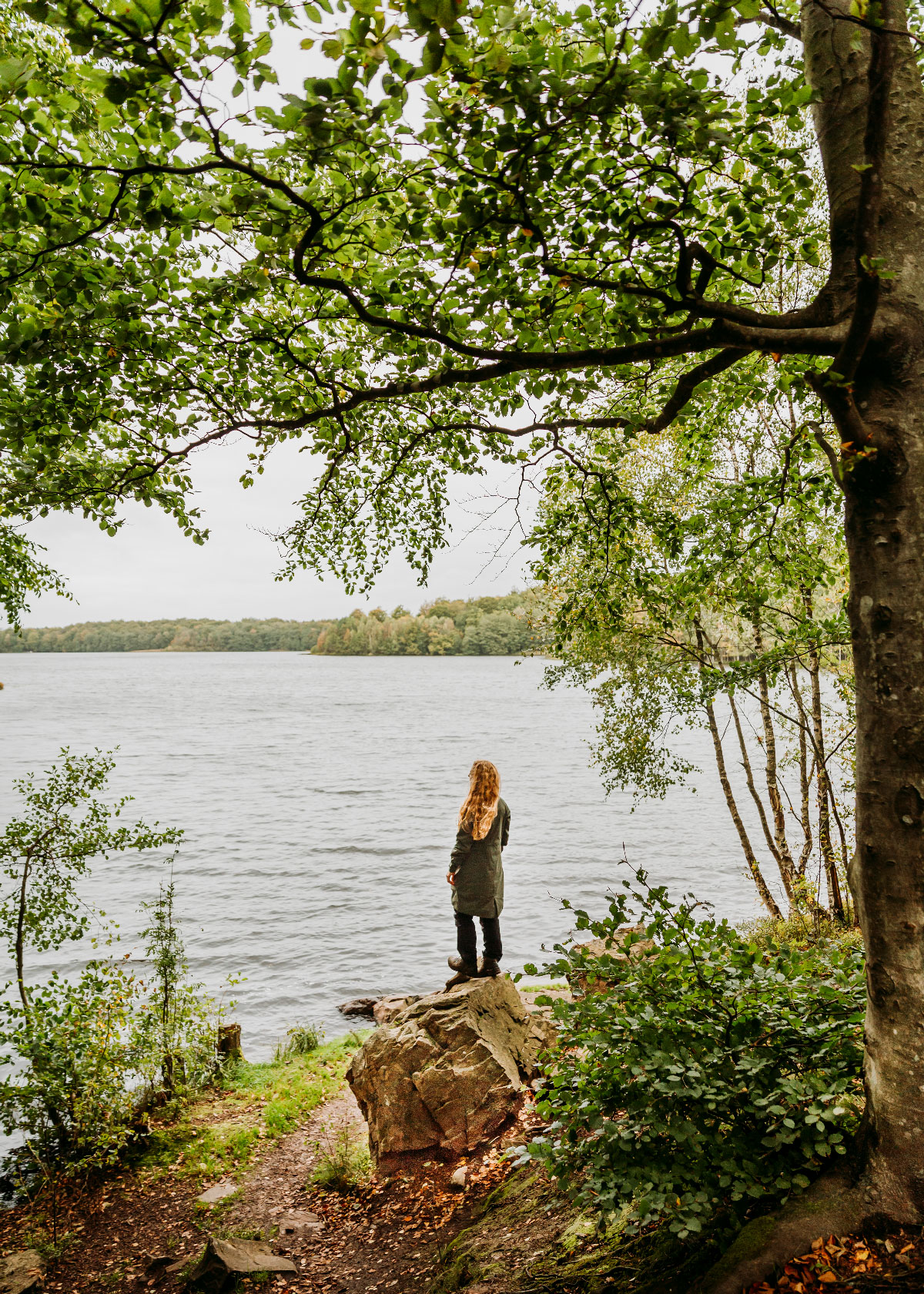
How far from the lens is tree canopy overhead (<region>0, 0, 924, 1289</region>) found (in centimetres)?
264

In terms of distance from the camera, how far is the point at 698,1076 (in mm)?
3047

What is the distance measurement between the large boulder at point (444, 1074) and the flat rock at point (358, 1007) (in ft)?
22.9

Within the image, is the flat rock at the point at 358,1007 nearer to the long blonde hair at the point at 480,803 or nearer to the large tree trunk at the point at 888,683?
the long blonde hair at the point at 480,803

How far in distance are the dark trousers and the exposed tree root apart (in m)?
4.55

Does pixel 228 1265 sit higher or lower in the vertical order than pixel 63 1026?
lower

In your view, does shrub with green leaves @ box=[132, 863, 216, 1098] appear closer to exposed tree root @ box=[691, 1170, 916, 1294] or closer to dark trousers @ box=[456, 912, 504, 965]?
dark trousers @ box=[456, 912, 504, 965]

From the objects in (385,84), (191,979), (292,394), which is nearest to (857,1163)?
(385,84)

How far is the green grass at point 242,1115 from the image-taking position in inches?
320

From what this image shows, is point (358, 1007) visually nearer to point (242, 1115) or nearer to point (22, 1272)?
point (242, 1115)

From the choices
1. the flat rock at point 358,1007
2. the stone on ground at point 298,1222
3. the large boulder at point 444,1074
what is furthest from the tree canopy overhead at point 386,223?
the flat rock at point 358,1007

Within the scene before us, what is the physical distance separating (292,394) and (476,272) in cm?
165

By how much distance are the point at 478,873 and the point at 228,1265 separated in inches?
141

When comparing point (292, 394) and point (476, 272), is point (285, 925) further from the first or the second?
point (476, 272)

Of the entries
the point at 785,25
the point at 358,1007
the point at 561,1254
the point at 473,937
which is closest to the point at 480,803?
the point at 473,937
